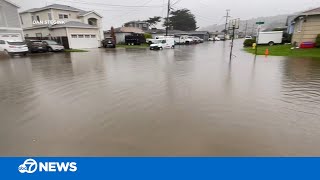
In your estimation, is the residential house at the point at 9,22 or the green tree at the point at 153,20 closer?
the residential house at the point at 9,22

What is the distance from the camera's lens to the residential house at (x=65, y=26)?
101 feet

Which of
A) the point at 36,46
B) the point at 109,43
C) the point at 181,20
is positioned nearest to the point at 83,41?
the point at 109,43

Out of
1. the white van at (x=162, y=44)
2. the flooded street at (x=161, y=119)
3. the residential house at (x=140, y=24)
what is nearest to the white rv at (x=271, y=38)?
the white van at (x=162, y=44)

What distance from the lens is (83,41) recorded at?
1296 inches

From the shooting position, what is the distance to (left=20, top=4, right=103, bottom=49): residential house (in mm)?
30641

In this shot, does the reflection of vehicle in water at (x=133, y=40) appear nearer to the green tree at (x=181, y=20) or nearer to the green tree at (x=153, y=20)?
the green tree at (x=153, y=20)

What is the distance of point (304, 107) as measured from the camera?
546 cm

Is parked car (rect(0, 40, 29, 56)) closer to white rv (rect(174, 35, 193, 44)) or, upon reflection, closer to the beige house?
the beige house

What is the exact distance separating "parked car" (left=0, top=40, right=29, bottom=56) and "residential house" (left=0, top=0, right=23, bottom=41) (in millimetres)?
3876

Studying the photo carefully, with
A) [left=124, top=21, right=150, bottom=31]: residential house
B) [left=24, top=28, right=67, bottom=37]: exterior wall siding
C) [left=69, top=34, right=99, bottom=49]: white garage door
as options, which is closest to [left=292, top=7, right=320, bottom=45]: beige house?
[left=69, top=34, right=99, bottom=49]: white garage door

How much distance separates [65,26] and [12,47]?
11506mm

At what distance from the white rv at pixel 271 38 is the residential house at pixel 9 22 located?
32.1 metres
